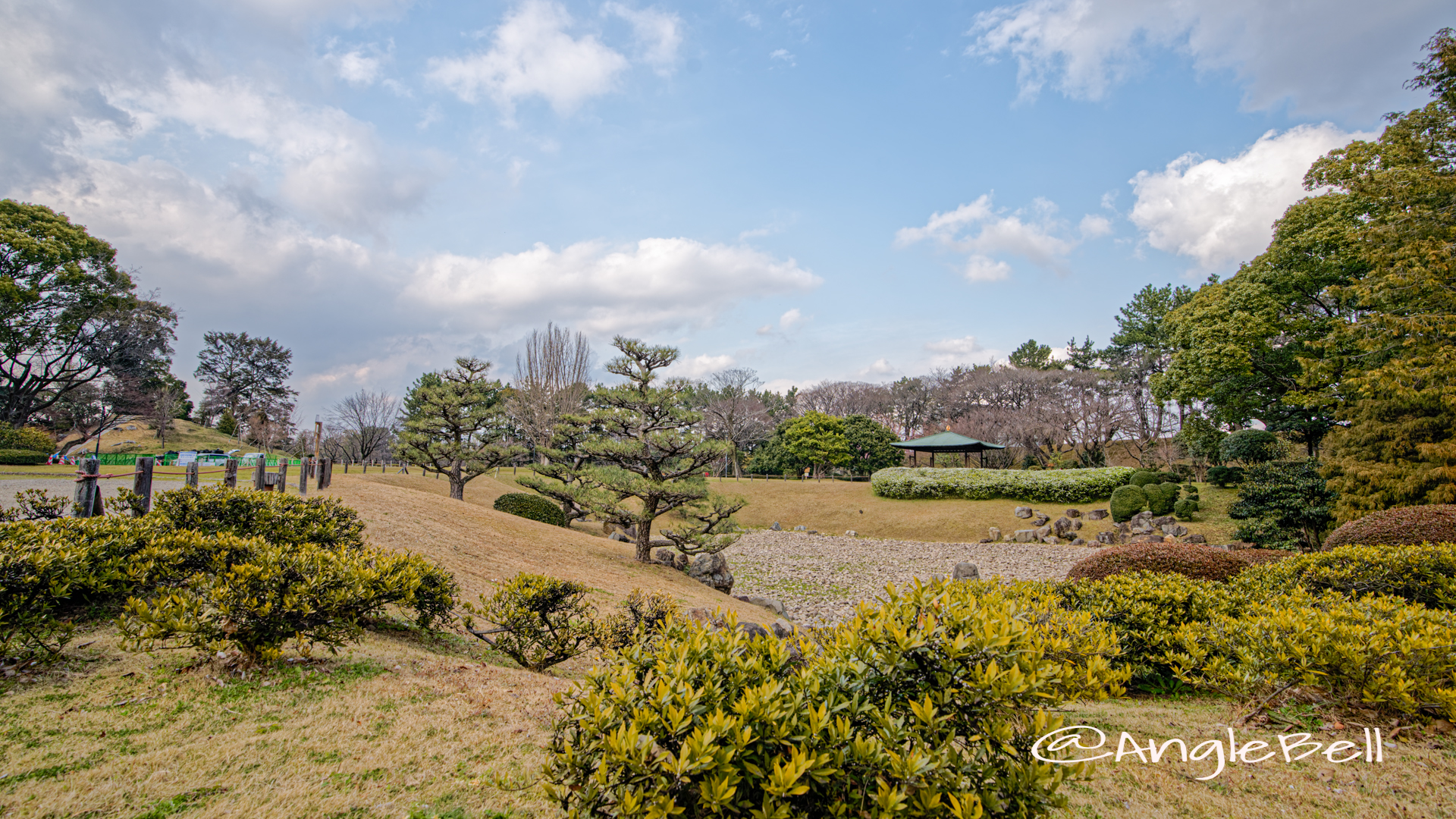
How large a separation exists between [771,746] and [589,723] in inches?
22.7

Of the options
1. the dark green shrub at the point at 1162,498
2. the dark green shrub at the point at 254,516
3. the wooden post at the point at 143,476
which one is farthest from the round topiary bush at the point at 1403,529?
the wooden post at the point at 143,476

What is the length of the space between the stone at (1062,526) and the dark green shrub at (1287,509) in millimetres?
4419

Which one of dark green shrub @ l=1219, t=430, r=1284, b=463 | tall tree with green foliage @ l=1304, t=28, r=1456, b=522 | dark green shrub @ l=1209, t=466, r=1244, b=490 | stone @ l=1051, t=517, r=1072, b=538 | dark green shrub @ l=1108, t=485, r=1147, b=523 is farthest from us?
dark green shrub @ l=1209, t=466, r=1244, b=490

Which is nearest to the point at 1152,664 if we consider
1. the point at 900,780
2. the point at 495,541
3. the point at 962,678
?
the point at 962,678

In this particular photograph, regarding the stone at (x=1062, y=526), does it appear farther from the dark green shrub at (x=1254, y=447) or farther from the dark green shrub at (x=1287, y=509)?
the dark green shrub at (x=1254, y=447)

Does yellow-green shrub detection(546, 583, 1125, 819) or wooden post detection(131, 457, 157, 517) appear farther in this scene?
wooden post detection(131, 457, 157, 517)

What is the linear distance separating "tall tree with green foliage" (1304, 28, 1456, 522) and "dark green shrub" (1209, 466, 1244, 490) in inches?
310

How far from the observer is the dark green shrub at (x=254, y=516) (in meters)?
5.24

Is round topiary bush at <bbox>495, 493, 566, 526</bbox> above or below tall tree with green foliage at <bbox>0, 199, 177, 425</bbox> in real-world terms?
below

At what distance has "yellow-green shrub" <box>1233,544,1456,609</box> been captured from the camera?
4695mm

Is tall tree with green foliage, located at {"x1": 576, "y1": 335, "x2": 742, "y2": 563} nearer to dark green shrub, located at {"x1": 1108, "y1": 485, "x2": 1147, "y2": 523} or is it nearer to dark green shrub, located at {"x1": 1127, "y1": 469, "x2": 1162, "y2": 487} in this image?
dark green shrub, located at {"x1": 1108, "y1": 485, "x2": 1147, "y2": 523}

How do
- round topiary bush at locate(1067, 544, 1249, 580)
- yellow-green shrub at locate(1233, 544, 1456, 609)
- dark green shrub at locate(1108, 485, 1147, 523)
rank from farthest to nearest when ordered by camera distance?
dark green shrub at locate(1108, 485, 1147, 523), round topiary bush at locate(1067, 544, 1249, 580), yellow-green shrub at locate(1233, 544, 1456, 609)

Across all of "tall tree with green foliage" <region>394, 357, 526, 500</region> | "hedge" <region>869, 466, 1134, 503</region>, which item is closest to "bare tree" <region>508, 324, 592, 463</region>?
"tall tree with green foliage" <region>394, 357, 526, 500</region>

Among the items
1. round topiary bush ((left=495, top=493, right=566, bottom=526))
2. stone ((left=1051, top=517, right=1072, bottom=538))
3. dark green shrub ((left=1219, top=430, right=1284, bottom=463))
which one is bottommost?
stone ((left=1051, top=517, right=1072, bottom=538))
